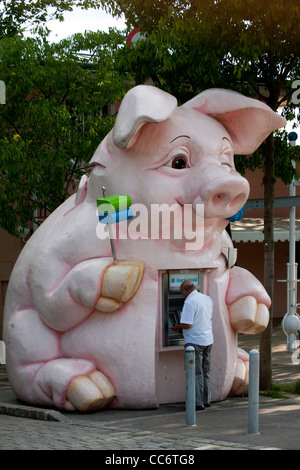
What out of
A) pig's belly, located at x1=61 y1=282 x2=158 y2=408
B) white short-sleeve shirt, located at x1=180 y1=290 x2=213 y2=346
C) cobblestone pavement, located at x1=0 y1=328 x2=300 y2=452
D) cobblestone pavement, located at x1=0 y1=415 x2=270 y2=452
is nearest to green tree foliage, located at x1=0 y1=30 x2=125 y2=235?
cobblestone pavement, located at x1=0 y1=328 x2=300 y2=452

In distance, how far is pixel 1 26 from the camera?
16516mm

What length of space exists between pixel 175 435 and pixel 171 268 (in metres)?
2.57

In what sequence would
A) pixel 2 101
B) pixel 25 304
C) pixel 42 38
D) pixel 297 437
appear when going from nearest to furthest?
1. pixel 297 437
2. pixel 25 304
3. pixel 2 101
4. pixel 42 38

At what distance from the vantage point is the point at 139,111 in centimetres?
1023

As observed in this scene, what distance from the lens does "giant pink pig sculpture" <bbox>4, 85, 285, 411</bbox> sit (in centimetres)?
1049

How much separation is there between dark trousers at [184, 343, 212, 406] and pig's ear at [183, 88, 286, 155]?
2.66 metres

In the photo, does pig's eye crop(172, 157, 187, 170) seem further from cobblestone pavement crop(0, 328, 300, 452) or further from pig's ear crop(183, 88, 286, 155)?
cobblestone pavement crop(0, 328, 300, 452)

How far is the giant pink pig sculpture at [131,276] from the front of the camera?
10.5 meters

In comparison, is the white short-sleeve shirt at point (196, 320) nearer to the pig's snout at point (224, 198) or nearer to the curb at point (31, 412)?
the pig's snout at point (224, 198)

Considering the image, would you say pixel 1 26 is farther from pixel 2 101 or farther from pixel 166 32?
pixel 166 32

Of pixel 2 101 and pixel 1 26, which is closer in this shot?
pixel 2 101

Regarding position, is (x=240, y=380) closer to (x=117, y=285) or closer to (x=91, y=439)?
(x=117, y=285)

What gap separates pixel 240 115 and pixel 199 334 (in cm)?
284
